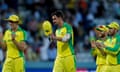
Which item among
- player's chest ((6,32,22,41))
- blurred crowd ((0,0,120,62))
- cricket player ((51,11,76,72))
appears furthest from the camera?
blurred crowd ((0,0,120,62))

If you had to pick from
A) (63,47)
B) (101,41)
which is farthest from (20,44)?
(101,41)

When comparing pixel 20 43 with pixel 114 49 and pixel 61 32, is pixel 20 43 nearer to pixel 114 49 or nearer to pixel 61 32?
Result: pixel 61 32

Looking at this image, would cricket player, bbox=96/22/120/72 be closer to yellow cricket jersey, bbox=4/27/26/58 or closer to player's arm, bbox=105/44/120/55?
player's arm, bbox=105/44/120/55

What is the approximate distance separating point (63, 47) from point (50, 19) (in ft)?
29.8

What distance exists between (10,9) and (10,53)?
817cm

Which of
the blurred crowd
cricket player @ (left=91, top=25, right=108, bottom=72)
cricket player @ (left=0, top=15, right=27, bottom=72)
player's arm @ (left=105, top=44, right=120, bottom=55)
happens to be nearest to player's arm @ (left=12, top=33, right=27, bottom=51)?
cricket player @ (left=0, top=15, right=27, bottom=72)

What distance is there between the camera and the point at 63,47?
15.3 meters

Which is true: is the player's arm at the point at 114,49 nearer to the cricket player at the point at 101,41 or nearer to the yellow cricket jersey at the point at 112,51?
the yellow cricket jersey at the point at 112,51

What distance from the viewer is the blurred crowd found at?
22250 millimetres

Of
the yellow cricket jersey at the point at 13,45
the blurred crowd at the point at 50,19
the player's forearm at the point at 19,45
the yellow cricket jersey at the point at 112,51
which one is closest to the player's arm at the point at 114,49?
the yellow cricket jersey at the point at 112,51

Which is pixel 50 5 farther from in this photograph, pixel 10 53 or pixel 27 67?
pixel 10 53

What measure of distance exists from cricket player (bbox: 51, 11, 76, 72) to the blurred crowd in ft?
21.1

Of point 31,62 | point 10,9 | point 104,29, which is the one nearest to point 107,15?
point 10,9

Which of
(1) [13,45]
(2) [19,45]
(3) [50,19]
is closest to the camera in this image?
(2) [19,45]
